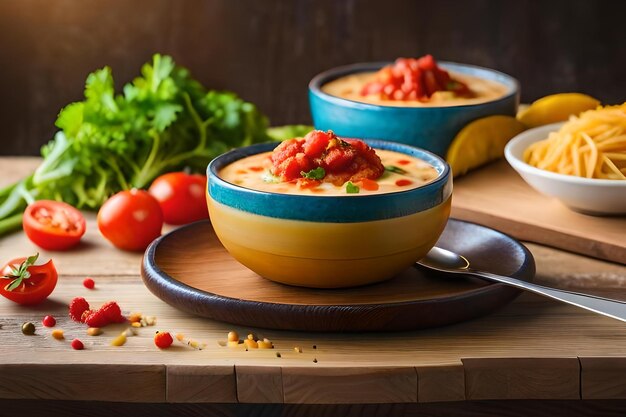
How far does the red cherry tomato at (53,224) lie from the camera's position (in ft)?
8.19

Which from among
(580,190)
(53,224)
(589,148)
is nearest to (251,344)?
(53,224)

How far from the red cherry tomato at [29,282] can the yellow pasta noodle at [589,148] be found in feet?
4.35

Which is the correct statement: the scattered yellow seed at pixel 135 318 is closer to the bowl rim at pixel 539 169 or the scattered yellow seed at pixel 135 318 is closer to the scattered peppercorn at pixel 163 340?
the scattered peppercorn at pixel 163 340

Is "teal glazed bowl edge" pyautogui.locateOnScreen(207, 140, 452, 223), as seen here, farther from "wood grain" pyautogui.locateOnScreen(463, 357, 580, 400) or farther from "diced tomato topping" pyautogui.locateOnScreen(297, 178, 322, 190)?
"wood grain" pyautogui.locateOnScreen(463, 357, 580, 400)

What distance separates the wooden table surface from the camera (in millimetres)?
1782

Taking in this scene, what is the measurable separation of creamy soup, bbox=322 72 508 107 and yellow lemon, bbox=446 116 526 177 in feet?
0.29

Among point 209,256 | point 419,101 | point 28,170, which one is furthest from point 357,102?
point 28,170

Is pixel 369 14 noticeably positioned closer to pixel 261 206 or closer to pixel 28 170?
pixel 28 170

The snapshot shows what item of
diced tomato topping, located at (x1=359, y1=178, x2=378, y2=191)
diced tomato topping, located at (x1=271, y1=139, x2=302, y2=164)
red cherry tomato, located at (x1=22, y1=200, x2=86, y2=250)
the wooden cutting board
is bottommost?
red cherry tomato, located at (x1=22, y1=200, x2=86, y2=250)

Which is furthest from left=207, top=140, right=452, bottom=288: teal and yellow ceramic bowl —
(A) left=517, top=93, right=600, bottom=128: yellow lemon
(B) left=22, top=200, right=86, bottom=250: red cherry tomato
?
(A) left=517, top=93, right=600, bottom=128: yellow lemon

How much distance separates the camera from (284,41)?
4887mm

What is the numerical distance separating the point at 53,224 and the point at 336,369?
→ 111cm

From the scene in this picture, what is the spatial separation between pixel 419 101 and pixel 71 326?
137cm

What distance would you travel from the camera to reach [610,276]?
2285 mm
